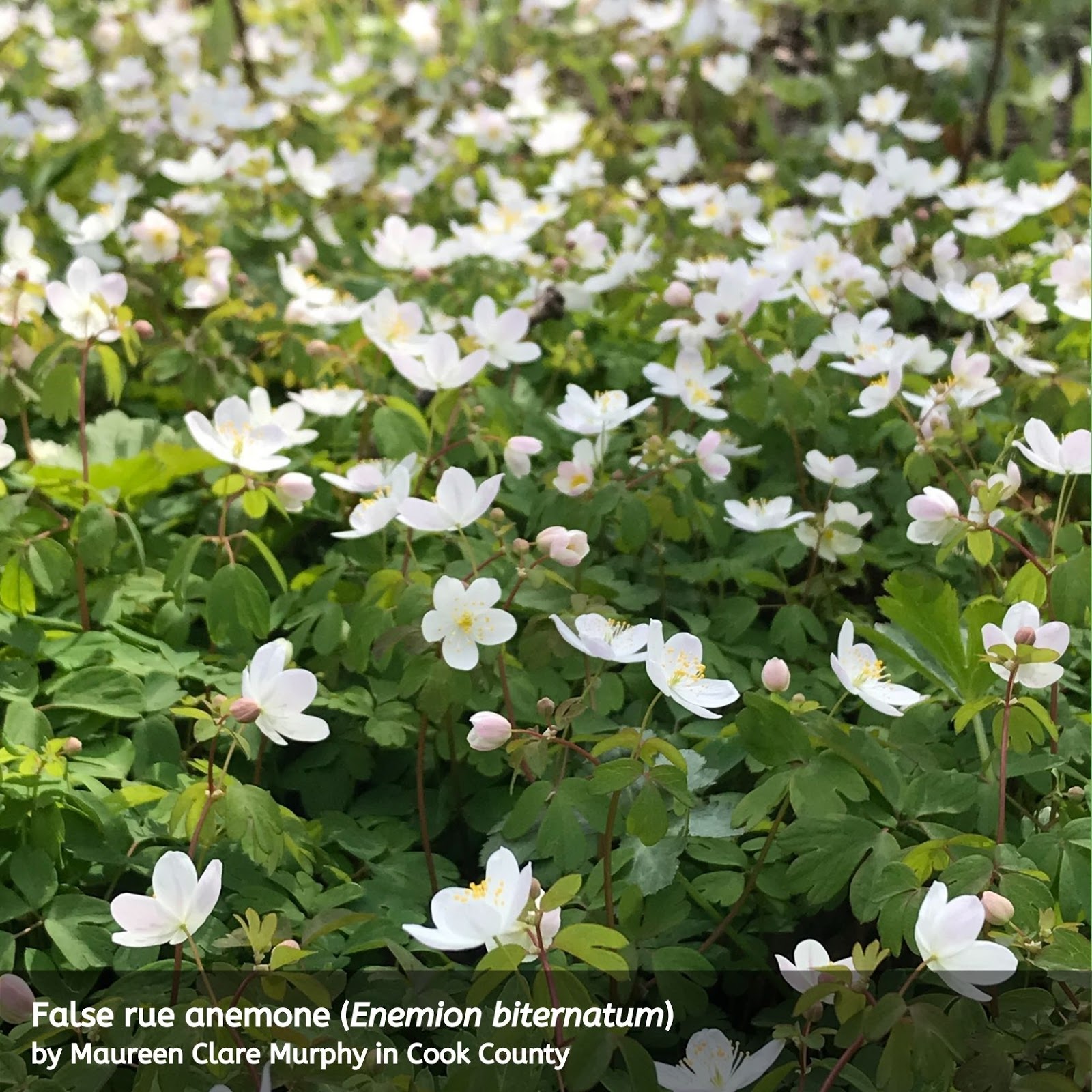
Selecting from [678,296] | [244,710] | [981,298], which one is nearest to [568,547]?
[244,710]

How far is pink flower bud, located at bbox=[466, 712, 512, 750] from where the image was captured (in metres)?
1.29

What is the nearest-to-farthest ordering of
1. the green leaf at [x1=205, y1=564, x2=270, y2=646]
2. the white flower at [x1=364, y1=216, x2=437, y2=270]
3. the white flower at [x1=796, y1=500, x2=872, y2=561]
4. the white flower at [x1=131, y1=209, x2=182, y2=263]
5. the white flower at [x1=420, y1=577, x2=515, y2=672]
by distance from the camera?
the white flower at [x1=420, y1=577, x2=515, y2=672] < the green leaf at [x1=205, y1=564, x2=270, y2=646] < the white flower at [x1=796, y1=500, x2=872, y2=561] < the white flower at [x1=131, y1=209, x2=182, y2=263] < the white flower at [x1=364, y1=216, x2=437, y2=270]

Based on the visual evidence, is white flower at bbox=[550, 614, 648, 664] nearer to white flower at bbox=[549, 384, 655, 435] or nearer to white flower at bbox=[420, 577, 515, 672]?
white flower at bbox=[420, 577, 515, 672]

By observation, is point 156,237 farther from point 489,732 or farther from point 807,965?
point 807,965

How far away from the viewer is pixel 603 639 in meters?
1.47

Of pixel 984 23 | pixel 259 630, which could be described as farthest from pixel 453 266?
pixel 984 23

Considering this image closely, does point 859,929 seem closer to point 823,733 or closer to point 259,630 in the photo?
point 823,733

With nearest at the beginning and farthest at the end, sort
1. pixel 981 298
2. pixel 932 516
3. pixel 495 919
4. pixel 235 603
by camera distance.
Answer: pixel 495 919 < pixel 932 516 < pixel 235 603 < pixel 981 298

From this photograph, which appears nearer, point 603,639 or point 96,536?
point 603,639

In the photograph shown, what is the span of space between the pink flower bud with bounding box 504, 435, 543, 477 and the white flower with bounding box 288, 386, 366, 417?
422 mm

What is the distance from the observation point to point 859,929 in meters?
1.57

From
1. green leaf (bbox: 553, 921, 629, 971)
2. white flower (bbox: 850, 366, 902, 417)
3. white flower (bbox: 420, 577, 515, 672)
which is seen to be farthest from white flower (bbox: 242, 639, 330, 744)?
white flower (bbox: 850, 366, 902, 417)

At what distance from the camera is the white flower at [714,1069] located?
49.9 inches

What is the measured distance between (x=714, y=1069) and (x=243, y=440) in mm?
1160
